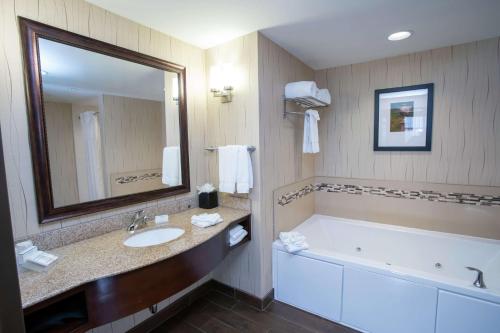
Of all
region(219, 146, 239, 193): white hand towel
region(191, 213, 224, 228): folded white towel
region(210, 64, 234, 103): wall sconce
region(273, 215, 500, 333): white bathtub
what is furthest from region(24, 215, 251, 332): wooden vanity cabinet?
region(210, 64, 234, 103): wall sconce

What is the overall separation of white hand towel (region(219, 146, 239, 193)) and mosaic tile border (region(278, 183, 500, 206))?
22.9 inches

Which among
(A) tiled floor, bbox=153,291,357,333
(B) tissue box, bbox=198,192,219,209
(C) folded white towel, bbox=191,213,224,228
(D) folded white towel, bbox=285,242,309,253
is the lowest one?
(A) tiled floor, bbox=153,291,357,333

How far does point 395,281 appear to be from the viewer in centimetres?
184

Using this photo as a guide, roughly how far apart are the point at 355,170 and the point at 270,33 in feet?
6.03

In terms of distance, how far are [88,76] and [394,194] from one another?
306 centimetres

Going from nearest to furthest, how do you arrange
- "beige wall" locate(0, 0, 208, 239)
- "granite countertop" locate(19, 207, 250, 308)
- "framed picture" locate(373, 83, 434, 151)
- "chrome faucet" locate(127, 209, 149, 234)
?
"granite countertop" locate(19, 207, 250, 308) → "beige wall" locate(0, 0, 208, 239) → "chrome faucet" locate(127, 209, 149, 234) → "framed picture" locate(373, 83, 434, 151)

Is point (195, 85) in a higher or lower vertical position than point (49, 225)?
higher

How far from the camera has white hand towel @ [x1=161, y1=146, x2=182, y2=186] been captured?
2.11m

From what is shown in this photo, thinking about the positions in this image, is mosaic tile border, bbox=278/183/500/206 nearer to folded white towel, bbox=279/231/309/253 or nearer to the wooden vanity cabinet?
folded white towel, bbox=279/231/309/253

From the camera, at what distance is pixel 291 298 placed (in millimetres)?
2285

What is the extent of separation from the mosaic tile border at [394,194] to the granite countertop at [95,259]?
112 centimetres

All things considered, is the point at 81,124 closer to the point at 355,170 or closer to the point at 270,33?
the point at 270,33

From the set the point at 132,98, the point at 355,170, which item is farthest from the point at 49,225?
the point at 355,170

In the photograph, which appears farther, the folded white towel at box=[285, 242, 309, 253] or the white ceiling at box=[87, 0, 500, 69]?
the folded white towel at box=[285, 242, 309, 253]
